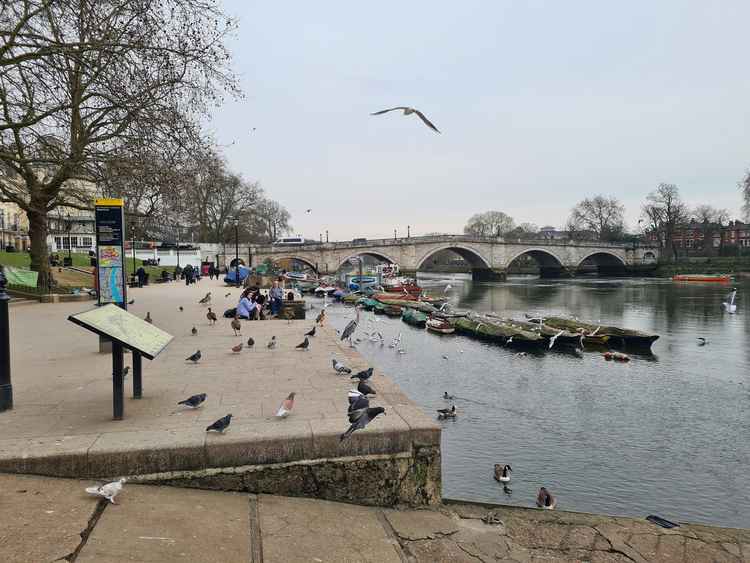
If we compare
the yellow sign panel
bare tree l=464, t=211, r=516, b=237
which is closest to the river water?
the yellow sign panel

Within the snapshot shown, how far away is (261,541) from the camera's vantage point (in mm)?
3414

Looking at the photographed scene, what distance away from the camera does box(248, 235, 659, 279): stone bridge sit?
67.4m

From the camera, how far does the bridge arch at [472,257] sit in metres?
70.1

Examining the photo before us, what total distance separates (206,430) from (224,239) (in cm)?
7094

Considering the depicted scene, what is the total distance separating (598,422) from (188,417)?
9398mm

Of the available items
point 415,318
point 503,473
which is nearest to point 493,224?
point 415,318

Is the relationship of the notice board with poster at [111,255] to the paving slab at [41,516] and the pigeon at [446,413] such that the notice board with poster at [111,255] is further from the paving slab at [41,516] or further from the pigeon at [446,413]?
the pigeon at [446,413]

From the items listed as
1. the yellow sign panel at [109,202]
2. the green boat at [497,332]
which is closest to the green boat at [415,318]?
the green boat at [497,332]

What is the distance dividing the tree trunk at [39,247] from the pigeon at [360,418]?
19167 mm

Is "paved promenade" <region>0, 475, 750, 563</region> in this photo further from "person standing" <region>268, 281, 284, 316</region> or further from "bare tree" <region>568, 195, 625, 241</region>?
"bare tree" <region>568, 195, 625, 241</region>

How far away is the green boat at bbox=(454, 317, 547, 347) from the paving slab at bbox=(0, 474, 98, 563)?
1959cm

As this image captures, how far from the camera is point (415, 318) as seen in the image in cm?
2961

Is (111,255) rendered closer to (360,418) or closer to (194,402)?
(194,402)

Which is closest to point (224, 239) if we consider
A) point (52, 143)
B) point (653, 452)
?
point (52, 143)
